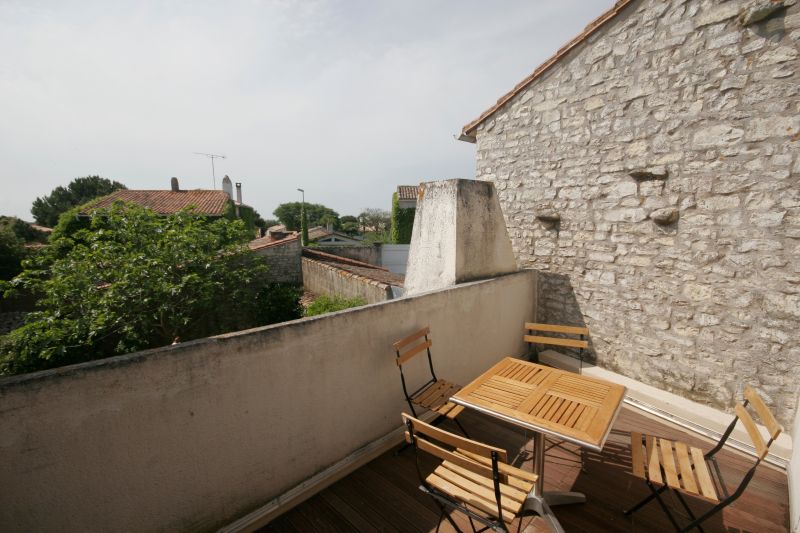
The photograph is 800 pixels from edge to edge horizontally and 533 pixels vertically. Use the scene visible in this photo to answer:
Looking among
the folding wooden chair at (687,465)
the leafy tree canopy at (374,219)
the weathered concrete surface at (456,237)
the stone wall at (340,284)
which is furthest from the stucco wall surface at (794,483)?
the leafy tree canopy at (374,219)

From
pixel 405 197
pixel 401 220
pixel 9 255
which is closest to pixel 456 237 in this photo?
pixel 405 197

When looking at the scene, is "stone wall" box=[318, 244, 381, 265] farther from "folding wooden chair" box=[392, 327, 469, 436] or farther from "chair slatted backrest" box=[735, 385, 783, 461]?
"chair slatted backrest" box=[735, 385, 783, 461]

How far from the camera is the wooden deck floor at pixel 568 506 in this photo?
241cm

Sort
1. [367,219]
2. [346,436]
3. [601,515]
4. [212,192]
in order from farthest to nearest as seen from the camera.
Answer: [367,219], [212,192], [346,436], [601,515]

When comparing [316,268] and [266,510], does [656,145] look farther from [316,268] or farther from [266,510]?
[316,268]

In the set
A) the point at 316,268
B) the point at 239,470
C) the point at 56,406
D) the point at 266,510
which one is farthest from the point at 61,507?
the point at 316,268

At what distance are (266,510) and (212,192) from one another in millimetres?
24858

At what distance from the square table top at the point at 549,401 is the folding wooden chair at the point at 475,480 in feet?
1.07

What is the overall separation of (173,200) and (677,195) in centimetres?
2474

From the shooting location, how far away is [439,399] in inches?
124

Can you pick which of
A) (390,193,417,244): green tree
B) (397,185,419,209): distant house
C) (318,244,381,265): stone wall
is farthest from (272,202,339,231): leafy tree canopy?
(318,244,381,265): stone wall

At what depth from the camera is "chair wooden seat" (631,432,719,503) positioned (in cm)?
216

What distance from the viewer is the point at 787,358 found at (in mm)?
3273

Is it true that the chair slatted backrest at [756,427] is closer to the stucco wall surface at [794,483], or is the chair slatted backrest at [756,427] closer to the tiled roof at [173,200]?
the stucco wall surface at [794,483]
